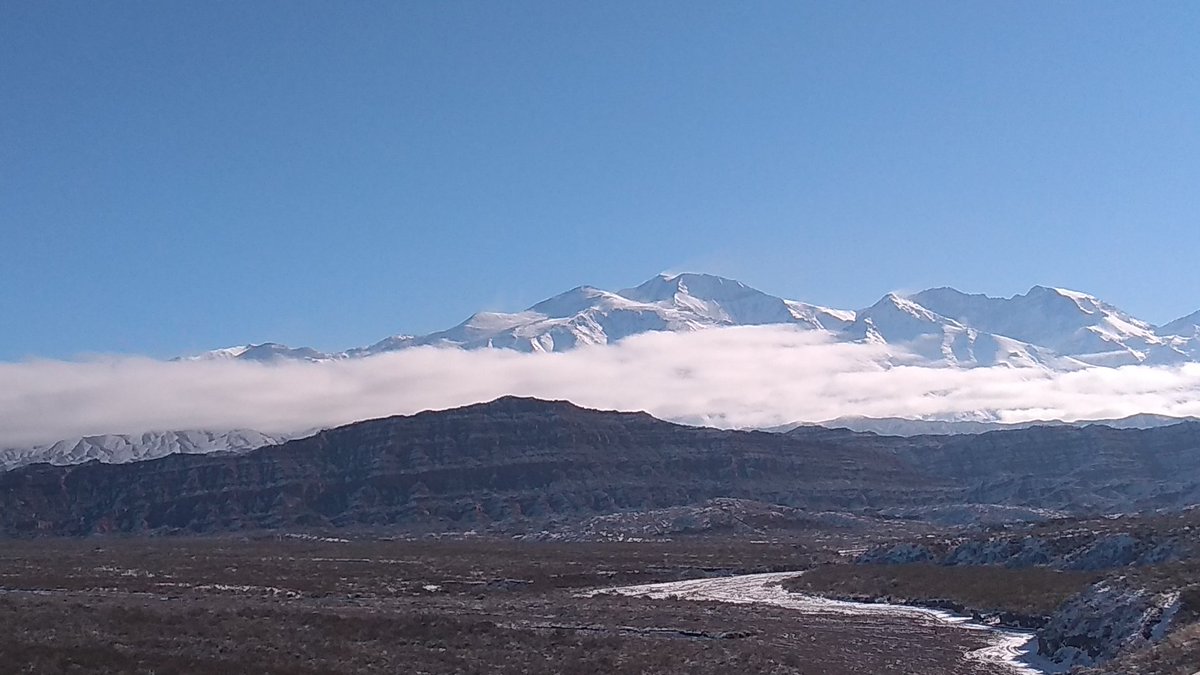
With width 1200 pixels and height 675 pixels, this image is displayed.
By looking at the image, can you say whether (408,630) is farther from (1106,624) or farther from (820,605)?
(820,605)

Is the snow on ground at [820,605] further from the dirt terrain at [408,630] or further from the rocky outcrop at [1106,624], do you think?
the dirt terrain at [408,630]

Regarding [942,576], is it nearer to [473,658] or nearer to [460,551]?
[473,658]

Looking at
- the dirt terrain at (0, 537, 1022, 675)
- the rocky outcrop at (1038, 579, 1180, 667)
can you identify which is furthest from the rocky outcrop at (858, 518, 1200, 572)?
the dirt terrain at (0, 537, 1022, 675)

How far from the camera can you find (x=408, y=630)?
1678 inches

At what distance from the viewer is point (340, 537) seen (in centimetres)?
17762

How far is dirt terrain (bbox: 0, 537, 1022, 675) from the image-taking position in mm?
35281

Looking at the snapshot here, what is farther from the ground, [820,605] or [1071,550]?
[1071,550]

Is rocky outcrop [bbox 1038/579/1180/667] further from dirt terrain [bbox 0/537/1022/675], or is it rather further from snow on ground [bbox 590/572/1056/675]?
dirt terrain [bbox 0/537/1022/675]

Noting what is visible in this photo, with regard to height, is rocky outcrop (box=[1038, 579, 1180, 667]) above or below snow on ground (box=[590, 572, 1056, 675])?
above

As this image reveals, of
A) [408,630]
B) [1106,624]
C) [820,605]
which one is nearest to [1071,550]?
[820,605]

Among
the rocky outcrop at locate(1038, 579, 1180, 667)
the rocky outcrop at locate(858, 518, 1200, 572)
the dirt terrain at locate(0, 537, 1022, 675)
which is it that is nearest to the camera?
the dirt terrain at locate(0, 537, 1022, 675)

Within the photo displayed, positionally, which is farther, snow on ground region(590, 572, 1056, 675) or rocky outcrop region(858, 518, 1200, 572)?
rocky outcrop region(858, 518, 1200, 572)

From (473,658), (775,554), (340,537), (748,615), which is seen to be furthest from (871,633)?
(340,537)

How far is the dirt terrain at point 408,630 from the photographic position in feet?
116
